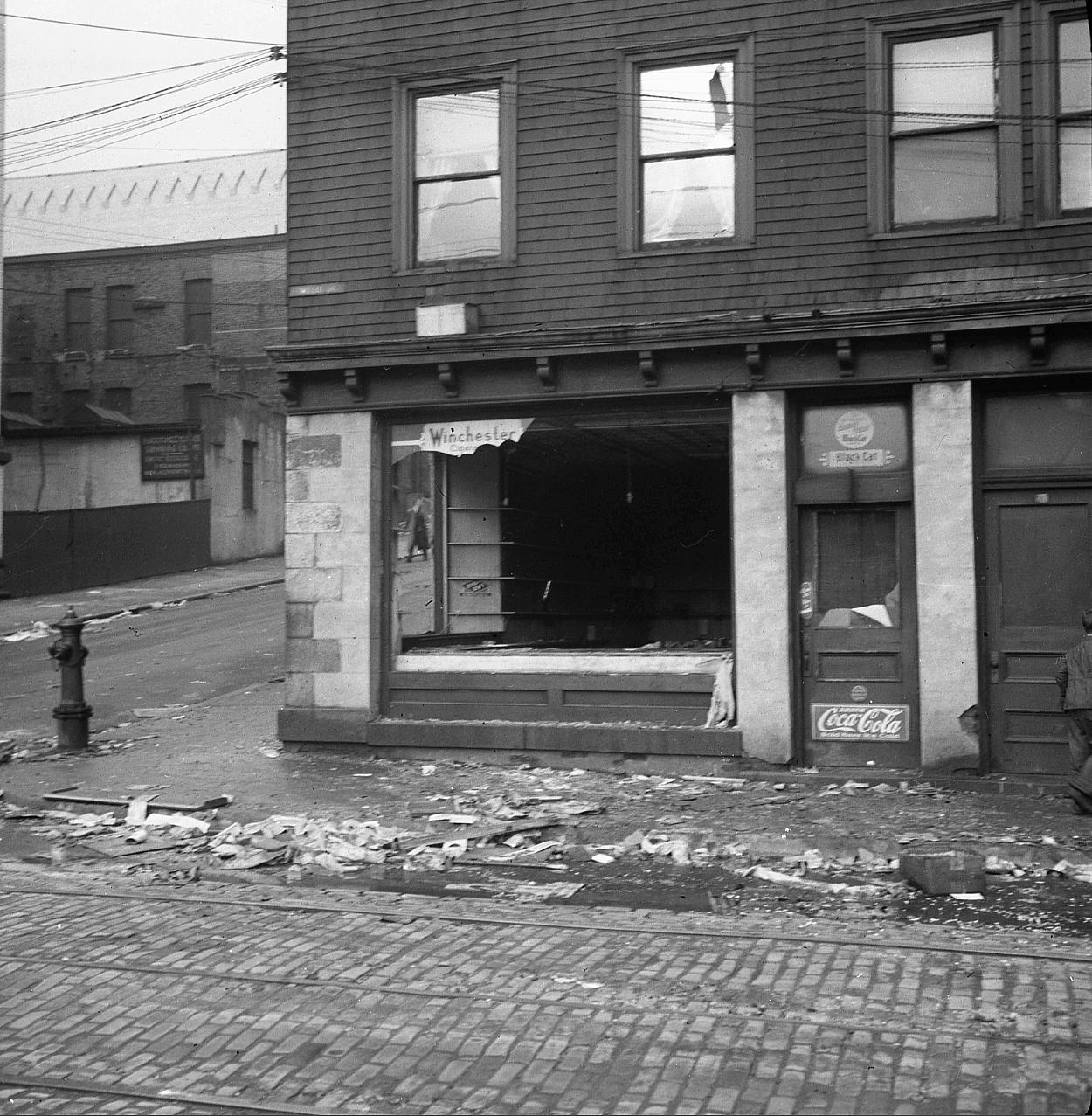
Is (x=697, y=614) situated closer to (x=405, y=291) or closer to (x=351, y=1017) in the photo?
(x=405, y=291)

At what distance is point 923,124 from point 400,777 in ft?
24.2

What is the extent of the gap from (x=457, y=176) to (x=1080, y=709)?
7431 mm

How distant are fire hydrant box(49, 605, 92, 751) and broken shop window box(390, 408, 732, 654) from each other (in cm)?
321

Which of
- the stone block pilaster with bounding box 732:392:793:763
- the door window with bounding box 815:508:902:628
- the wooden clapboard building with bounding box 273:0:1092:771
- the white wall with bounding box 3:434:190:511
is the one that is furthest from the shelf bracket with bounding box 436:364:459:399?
the white wall with bounding box 3:434:190:511

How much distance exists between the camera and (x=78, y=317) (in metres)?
44.7

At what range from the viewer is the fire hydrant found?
44.0 ft

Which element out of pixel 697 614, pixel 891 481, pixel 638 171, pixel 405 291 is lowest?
pixel 697 614

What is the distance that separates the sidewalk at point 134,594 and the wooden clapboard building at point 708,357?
1290cm

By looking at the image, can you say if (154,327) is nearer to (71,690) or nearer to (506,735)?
(71,690)

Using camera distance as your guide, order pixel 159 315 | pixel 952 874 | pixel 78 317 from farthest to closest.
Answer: pixel 78 317
pixel 159 315
pixel 952 874

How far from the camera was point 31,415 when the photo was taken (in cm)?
4403

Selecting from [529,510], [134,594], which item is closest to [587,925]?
[529,510]

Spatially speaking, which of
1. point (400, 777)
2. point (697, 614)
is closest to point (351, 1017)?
point (400, 777)

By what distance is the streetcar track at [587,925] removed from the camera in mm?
6570
